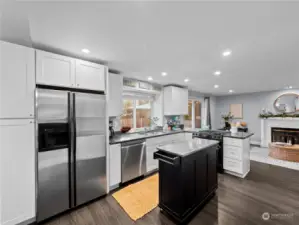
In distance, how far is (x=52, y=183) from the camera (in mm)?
2006

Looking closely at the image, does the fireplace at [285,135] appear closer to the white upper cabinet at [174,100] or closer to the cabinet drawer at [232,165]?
the cabinet drawer at [232,165]

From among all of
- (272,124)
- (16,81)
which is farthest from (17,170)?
(272,124)

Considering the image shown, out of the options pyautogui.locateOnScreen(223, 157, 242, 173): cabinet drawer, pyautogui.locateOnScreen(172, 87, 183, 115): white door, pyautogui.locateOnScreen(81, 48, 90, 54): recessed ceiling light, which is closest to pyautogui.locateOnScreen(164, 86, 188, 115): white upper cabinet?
pyautogui.locateOnScreen(172, 87, 183, 115): white door

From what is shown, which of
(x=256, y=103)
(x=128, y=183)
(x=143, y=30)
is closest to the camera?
(x=143, y=30)

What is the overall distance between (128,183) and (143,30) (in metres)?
2.93

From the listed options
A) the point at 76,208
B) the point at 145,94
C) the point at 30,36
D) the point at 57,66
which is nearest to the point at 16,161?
the point at 76,208

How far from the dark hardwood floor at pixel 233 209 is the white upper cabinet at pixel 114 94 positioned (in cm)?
172

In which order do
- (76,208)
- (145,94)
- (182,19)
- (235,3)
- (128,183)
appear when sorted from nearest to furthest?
1. (235,3)
2. (182,19)
3. (76,208)
4. (128,183)
5. (145,94)

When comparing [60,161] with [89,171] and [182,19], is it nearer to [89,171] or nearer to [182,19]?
[89,171]

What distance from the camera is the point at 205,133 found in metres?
3.96

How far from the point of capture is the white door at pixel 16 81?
173 cm

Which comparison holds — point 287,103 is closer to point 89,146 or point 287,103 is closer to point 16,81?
point 89,146

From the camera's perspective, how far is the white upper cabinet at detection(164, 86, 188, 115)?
4.54 m

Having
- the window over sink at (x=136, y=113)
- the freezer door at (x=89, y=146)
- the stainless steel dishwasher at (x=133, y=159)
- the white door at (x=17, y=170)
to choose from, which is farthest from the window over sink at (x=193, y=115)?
the white door at (x=17, y=170)
